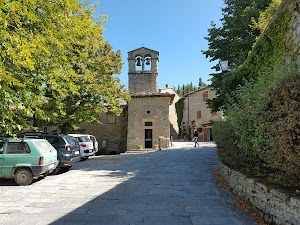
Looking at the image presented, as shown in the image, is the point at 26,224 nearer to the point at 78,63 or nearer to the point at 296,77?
the point at 296,77

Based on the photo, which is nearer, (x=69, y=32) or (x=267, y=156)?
(x=267, y=156)

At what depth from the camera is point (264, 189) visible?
15.4ft

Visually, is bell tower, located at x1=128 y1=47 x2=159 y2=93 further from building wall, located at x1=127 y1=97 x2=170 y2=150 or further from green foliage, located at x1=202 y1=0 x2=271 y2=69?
green foliage, located at x1=202 y1=0 x2=271 y2=69

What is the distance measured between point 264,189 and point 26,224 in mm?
4374

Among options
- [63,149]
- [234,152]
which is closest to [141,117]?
[63,149]

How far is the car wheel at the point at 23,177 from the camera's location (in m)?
7.90

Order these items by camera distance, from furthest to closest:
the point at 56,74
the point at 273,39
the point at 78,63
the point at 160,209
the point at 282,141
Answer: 1. the point at 78,63
2. the point at 273,39
3. the point at 56,74
4. the point at 160,209
5. the point at 282,141

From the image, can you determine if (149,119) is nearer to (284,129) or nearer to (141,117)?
(141,117)

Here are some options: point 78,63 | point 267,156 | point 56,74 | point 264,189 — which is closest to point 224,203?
point 264,189

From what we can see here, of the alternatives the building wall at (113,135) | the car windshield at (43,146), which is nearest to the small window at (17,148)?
the car windshield at (43,146)

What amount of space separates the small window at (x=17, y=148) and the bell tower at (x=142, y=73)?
17.3 m

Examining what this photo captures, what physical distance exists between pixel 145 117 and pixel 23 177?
1591cm

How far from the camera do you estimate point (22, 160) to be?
26.1 ft

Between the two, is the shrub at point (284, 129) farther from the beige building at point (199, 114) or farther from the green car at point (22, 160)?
the beige building at point (199, 114)
